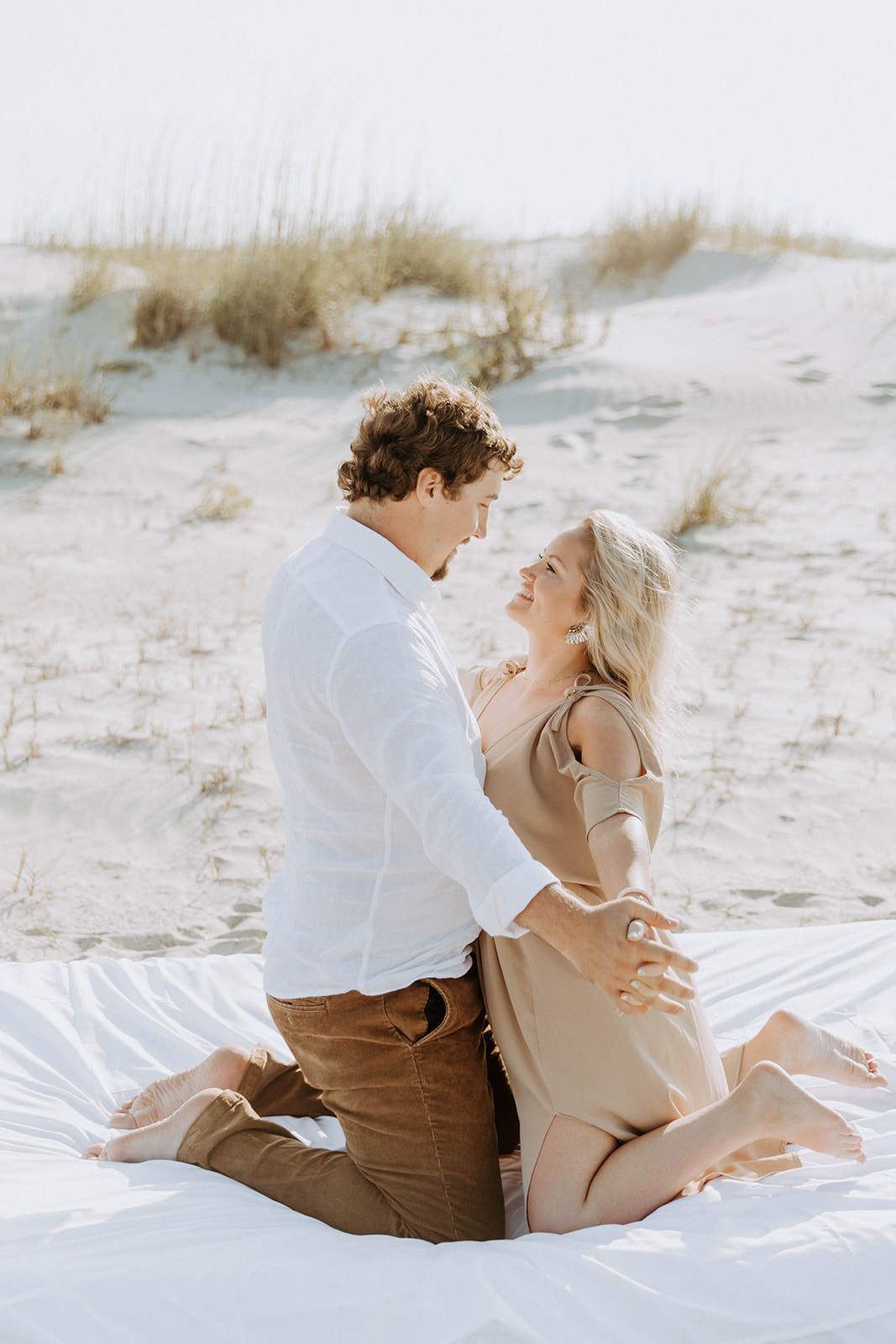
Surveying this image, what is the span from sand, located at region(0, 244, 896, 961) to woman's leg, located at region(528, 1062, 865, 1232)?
1.01 meters

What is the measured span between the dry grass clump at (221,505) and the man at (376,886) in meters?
6.44

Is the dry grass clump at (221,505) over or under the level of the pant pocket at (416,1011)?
under

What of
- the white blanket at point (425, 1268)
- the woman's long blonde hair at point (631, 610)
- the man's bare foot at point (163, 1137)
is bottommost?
the man's bare foot at point (163, 1137)

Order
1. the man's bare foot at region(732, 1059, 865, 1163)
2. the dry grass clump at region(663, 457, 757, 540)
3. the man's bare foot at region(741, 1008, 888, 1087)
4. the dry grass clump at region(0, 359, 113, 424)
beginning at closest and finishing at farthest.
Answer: the man's bare foot at region(732, 1059, 865, 1163) → the man's bare foot at region(741, 1008, 888, 1087) → the dry grass clump at region(663, 457, 757, 540) → the dry grass clump at region(0, 359, 113, 424)

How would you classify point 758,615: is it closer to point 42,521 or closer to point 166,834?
point 166,834

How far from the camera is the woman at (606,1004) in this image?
2324 mm

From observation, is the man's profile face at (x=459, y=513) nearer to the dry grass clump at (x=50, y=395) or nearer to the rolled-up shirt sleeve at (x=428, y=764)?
the rolled-up shirt sleeve at (x=428, y=764)

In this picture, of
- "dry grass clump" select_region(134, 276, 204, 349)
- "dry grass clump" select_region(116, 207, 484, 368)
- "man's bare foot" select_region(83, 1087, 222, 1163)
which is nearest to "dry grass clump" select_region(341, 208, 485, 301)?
"dry grass clump" select_region(116, 207, 484, 368)

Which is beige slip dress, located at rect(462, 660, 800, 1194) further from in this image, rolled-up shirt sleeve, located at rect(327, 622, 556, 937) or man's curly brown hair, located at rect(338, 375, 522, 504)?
man's curly brown hair, located at rect(338, 375, 522, 504)

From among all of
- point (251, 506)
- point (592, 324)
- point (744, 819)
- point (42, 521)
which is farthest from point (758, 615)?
point (592, 324)

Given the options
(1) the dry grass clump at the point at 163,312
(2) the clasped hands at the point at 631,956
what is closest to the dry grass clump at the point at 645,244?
(1) the dry grass clump at the point at 163,312

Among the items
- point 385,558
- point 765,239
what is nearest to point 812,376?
point 765,239

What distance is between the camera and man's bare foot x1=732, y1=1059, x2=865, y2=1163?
229cm

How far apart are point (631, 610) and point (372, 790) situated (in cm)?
87
